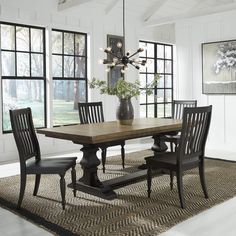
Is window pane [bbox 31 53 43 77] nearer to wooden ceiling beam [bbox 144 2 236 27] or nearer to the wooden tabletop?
the wooden tabletop

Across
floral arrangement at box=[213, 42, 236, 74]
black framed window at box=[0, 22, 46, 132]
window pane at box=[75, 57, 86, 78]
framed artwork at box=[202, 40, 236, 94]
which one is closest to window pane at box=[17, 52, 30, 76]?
black framed window at box=[0, 22, 46, 132]

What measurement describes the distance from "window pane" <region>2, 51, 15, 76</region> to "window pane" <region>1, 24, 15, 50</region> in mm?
117

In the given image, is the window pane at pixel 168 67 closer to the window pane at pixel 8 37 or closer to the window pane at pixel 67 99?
the window pane at pixel 67 99

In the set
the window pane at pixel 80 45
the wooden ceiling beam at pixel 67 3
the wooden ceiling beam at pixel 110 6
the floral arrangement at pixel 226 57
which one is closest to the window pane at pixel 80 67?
the window pane at pixel 80 45

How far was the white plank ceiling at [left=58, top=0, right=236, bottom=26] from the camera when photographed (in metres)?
6.43

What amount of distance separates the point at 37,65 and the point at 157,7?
3.08 metres

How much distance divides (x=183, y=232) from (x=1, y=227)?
1.58m

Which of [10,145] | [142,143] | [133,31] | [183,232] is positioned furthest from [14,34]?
[183,232]

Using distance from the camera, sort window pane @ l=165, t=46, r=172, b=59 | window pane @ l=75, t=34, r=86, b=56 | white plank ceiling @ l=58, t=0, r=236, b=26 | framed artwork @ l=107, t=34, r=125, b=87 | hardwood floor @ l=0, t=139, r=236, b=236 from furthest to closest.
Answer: window pane @ l=165, t=46, r=172, b=59
framed artwork @ l=107, t=34, r=125, b=87
window pane @ l=75, t=34, r=86, b=56
white plank ceiling @ l=58, t=0, r=236, b=26
hardwood floor @ l=0, t=139, r=236, b=236

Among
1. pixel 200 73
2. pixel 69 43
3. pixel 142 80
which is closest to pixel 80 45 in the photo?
pixel 69 43

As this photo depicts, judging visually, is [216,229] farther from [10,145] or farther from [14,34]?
[14,34]

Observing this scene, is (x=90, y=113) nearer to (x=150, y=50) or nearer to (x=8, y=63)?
(x=8, y=63)

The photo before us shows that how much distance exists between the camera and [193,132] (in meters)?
3.41

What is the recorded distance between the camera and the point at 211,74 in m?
6.73
